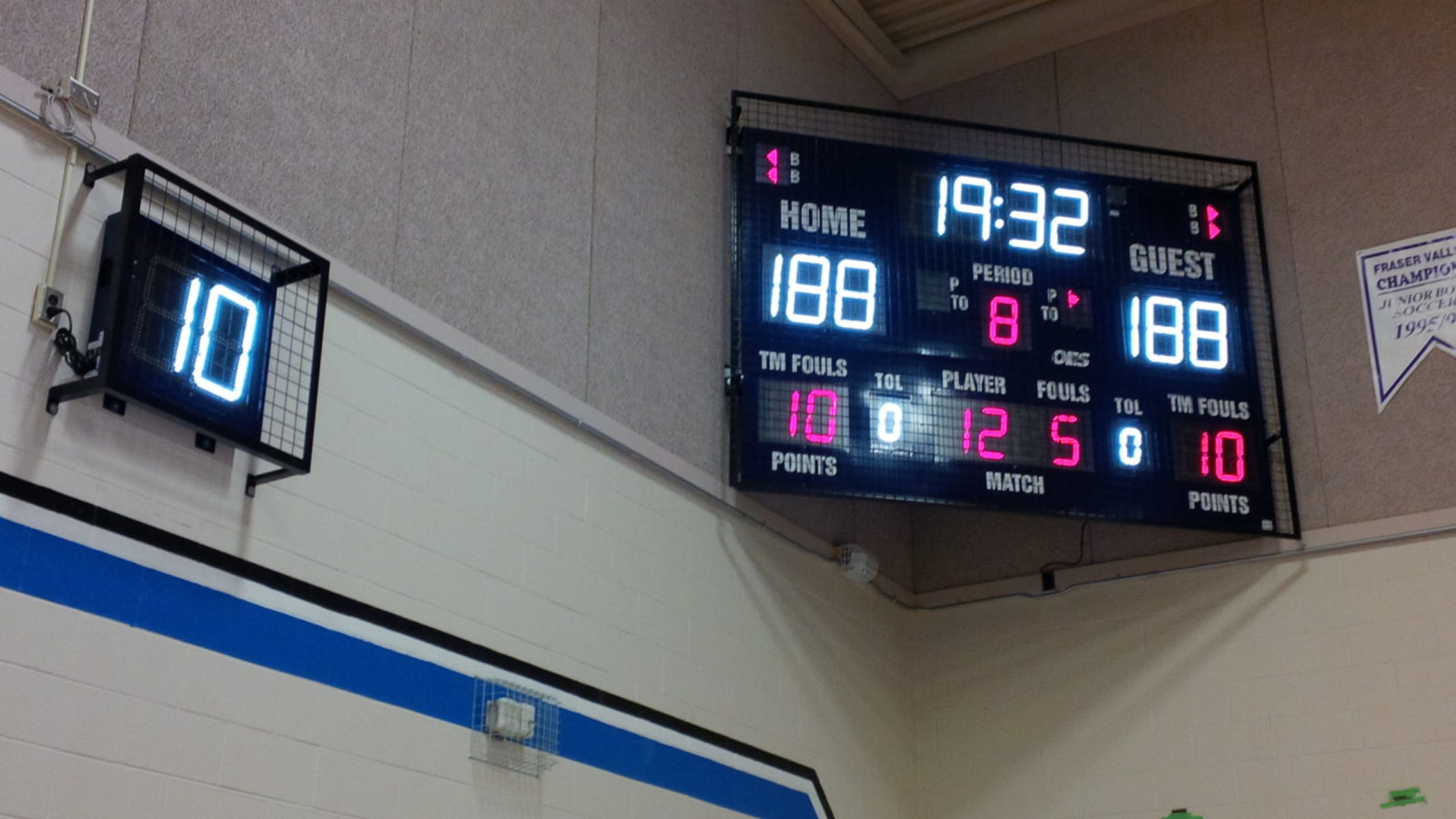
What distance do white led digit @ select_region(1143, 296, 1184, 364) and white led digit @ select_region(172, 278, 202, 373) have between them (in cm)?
314

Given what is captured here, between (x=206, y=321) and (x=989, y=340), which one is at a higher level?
(x=989, y=340)

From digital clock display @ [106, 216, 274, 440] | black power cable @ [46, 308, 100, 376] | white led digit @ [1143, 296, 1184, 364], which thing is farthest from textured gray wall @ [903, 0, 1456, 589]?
black power cable @ [46, 308, 100, 376]

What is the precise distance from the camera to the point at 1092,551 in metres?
5.49

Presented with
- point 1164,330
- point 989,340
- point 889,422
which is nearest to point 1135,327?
point 1164,330

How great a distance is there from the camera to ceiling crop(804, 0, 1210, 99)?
6.00 meters

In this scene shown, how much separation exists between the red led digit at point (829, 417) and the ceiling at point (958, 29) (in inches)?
80.3

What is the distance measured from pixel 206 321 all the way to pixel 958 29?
13.7 feet

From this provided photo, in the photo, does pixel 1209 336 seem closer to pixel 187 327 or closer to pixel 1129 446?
pixel 1129 446

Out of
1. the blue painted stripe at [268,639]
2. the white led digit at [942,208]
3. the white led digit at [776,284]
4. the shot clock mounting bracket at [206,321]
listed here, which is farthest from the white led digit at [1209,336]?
the shot clock mounting bracket at [206,321]

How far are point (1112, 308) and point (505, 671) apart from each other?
2.44 metres

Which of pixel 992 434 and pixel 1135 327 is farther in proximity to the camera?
pixel 1135 327

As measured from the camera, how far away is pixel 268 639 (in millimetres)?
3055

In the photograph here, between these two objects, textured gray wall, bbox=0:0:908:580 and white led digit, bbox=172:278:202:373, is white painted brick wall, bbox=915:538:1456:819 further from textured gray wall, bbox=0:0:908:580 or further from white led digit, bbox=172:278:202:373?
white led digit, bbox=172:278:202:373

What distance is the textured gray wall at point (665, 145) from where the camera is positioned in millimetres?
3414
